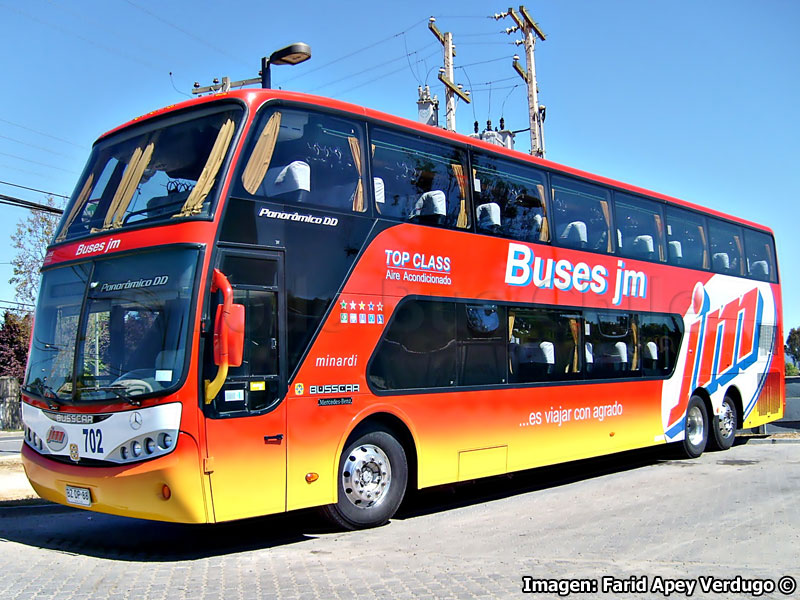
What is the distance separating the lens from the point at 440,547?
25.2 ft

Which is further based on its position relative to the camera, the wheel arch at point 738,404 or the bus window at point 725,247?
the wheel arch at point 738,404

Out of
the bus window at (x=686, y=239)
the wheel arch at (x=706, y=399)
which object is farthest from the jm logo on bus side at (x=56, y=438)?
the wheel arch at (x=706, y=399)

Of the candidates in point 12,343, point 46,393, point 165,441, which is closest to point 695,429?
point 165,441

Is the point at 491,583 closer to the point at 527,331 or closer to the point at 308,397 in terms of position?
the point at 308,397

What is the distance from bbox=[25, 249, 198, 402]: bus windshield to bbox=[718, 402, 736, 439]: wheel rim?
12474mm

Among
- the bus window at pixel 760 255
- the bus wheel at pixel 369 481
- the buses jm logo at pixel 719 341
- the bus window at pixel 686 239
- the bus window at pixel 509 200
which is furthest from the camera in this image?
the bus window at pixel 760 255

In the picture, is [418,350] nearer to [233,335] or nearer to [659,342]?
[233,335]

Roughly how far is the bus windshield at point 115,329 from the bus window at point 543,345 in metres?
5.01

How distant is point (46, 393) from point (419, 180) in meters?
4.80

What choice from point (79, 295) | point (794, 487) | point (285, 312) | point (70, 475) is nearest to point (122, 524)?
point (70, 475)

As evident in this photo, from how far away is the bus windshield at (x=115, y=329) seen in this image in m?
7.16

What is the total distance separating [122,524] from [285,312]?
12.3ft

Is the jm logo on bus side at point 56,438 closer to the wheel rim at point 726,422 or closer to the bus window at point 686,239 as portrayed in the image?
the bus window at point 686,239

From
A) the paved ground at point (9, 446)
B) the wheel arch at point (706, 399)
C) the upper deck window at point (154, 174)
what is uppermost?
the upper deck window at point (154, 174)
